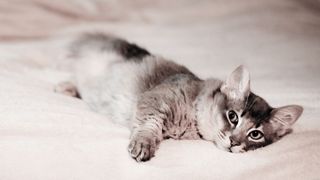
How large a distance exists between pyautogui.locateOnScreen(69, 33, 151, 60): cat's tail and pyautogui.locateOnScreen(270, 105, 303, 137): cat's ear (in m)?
0.77

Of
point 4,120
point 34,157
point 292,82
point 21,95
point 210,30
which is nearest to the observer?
point 34,157

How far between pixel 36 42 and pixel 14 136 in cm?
109

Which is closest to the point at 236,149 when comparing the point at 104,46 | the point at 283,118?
the point at 283,118

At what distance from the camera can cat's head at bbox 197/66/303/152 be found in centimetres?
160

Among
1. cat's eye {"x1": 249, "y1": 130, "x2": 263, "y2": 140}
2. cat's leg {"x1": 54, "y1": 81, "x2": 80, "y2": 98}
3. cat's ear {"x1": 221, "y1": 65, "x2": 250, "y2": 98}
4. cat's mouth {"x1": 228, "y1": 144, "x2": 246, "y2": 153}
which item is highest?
cat's ear {"x1": 221, "y1": 65, "x2": 250, "y2": 98}

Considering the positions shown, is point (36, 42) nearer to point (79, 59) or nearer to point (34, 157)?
point (79, 59)

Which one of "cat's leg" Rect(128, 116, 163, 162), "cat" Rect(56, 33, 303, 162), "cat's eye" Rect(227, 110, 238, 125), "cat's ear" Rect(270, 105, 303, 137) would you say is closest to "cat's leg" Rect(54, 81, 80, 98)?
"cat" Rect(56, 33, 303, 162)

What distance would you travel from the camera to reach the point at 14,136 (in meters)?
1.51

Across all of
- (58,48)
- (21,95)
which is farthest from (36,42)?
(21,95)

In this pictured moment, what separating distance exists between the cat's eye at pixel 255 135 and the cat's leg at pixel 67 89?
809 mm

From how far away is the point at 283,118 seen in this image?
167 centimetres

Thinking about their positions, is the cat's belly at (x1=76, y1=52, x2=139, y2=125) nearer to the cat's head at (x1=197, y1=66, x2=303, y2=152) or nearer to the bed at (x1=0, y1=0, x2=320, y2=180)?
the bed at (x1=0, y1=0, x2=320, y2=180)

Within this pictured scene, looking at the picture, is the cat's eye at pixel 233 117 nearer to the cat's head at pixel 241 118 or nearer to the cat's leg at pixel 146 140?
the cat's head at pixel 241 118

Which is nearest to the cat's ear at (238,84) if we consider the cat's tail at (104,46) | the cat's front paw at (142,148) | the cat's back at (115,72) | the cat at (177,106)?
the cat at (177,106)
